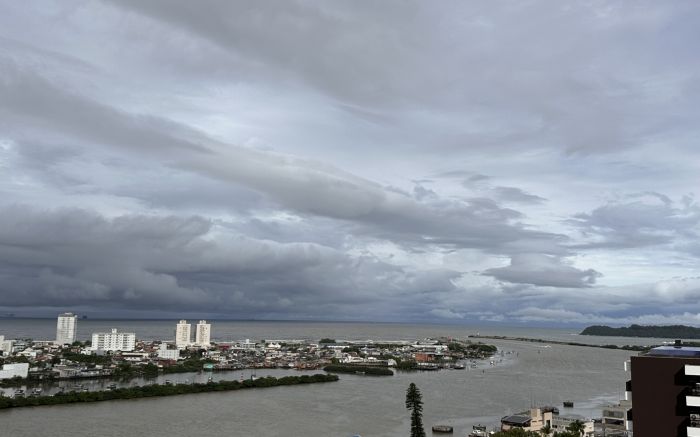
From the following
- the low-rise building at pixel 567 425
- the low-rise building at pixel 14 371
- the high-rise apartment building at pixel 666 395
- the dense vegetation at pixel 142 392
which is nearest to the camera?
the high-rise apartment building at pixel 666 395

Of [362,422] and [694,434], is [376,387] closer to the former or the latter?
[362,422]

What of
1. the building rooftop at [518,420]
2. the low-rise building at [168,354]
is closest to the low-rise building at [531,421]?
the building rooftop at [518,420]

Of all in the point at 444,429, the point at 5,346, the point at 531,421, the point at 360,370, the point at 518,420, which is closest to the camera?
the point at 531,421

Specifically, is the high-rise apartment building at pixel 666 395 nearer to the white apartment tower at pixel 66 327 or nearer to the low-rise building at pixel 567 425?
the low-rise building at pixel 567 425

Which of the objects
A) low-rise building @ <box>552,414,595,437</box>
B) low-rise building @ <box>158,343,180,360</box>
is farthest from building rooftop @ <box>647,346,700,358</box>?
low-rise building @ <box>158,343,180,360</box>

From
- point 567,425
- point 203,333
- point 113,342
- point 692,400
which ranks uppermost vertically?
point 692,400

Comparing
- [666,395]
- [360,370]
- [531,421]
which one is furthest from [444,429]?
[360,370]

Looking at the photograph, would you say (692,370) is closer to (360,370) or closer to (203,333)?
(360,370)

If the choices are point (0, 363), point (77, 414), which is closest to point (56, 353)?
point (0, 363)
